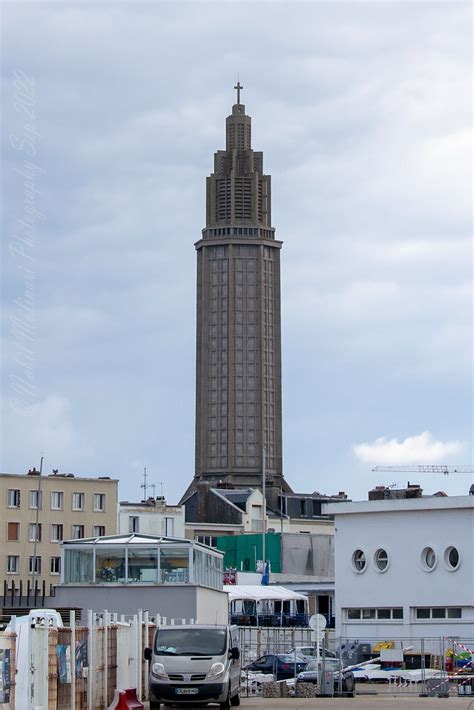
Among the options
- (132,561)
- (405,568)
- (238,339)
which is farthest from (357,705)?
(238,339)

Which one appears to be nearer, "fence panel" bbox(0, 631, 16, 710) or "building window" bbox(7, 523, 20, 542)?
"fence panel" bbox(0, 631, 16, 710)

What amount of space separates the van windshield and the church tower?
120468 mm

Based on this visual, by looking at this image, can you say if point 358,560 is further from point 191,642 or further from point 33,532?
point 33,532

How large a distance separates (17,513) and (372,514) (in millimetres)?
48688

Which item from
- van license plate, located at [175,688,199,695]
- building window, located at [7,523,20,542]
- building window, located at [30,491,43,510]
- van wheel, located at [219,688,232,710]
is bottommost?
van wheel, located at [219,688,232,710]

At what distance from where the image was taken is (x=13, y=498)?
106375 mm

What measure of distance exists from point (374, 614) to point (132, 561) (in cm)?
1376

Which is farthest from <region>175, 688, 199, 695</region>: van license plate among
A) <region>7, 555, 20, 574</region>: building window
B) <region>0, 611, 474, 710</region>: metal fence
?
<region>7, 555, 20, 574</region>: building window

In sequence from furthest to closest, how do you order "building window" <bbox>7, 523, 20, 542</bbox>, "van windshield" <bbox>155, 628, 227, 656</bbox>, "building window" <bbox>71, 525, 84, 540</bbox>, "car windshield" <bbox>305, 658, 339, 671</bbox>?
"building window" <bbox>71, 525, 84, 540</bbox>
"building window" <bbox>7, 523, 20, 542</bbox>
"car windshield" <bbox>305, 658, 339, 671</bbox>
"van windshield" <bbox>155, 628, 227, 656</bbox>

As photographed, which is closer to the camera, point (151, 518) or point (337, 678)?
point (337, 678)

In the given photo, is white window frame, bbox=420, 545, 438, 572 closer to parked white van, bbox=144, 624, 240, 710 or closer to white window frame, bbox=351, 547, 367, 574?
white window frame, bbox=351, 547, 367, 574

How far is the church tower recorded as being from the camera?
507 ft

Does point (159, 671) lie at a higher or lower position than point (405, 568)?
lower

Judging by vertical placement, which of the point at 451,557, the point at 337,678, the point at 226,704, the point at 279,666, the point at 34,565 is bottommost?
the point at 226,704
